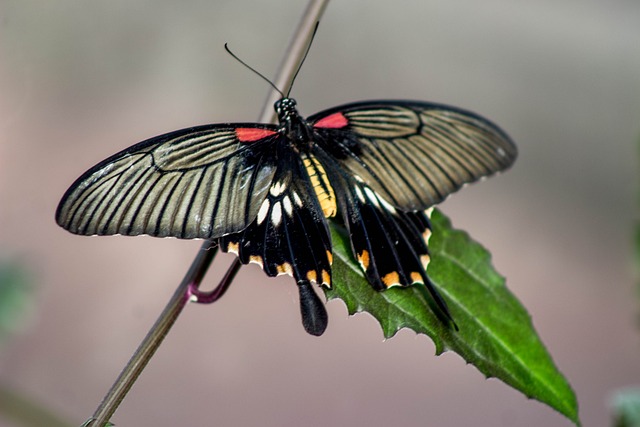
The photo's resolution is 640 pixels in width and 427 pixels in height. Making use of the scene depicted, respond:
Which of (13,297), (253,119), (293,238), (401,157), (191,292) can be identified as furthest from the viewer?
(253,119)

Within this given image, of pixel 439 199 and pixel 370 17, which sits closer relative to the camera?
pixel 439 199

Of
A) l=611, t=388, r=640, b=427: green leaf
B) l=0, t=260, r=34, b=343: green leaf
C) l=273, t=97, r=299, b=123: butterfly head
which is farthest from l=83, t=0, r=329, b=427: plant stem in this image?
l=0, t=260, r=34, b=343: green leaf

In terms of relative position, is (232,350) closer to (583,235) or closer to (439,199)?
(583,235)

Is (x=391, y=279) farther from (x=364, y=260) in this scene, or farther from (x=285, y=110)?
(x=285, y=110)

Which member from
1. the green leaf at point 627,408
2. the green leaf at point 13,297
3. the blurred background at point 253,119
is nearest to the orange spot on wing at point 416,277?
the green leaf at point 627,408

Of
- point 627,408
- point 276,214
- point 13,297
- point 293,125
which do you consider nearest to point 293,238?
point 276,214

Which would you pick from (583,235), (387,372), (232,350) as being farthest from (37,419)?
(583,235)

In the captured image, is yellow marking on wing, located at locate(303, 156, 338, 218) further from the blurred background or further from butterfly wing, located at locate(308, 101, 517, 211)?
the blurred background

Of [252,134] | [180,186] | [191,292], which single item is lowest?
[191,292]
